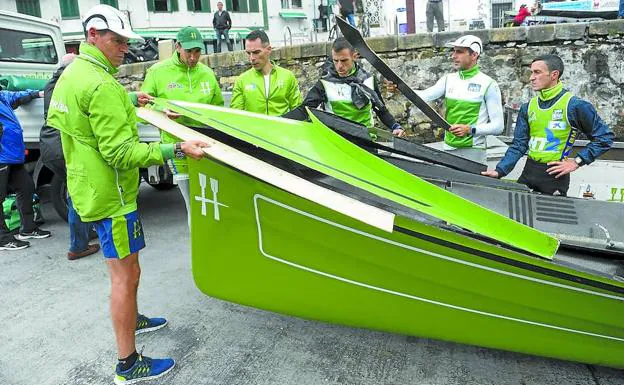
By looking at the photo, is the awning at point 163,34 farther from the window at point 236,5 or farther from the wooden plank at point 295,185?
the wooden plank at point 295,185

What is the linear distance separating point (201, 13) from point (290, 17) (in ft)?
19.3

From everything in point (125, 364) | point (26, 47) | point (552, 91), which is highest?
point (26, 47)

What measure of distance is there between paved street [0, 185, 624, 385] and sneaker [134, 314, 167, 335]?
0.06 m

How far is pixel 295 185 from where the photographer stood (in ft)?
6.02

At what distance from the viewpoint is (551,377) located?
7.77 ft

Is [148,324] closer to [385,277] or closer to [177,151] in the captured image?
[177,151]

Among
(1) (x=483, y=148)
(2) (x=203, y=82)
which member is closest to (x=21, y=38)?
(2) (x=203, y=82)

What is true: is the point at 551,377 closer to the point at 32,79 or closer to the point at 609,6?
the point at 32,79

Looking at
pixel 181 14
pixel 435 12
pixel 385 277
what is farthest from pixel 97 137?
pixel 181 14

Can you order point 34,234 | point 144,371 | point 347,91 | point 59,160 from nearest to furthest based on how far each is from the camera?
point 144,371
point 347,91
point 59,160
point 34,234

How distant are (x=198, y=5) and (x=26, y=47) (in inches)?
789

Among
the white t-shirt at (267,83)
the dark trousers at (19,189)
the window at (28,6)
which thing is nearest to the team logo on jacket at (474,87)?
the white t-shirt at (267,83)

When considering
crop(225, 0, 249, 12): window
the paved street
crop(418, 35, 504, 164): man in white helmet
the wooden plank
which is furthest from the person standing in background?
crop(225, 0, 249, 12): window

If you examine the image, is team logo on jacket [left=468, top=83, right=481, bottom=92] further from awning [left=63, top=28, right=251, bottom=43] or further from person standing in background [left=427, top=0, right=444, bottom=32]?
awning [left=63, top=28, right=251, bottom=43]
